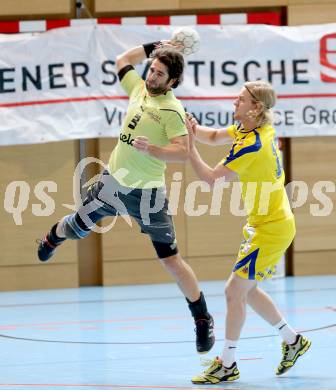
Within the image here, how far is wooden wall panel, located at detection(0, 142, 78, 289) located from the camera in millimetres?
9609

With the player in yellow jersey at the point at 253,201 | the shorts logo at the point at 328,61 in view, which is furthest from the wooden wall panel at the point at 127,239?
the player in yellow jersey at the point at 253,201

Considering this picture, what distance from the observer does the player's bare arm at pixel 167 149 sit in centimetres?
549

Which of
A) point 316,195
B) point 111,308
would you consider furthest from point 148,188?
point 316,195

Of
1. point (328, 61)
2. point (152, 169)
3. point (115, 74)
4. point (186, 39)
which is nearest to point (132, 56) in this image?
point (186, 39)

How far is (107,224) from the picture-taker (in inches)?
382

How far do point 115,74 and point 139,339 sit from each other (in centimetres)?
362

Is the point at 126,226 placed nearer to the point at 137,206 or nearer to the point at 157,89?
the point at 137,206

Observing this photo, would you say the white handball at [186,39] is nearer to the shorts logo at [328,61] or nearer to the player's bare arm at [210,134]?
the player's bare arm at [210,134]

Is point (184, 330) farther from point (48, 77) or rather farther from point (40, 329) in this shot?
point (48, 77)

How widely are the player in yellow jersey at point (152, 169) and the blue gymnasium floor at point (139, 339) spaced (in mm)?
548

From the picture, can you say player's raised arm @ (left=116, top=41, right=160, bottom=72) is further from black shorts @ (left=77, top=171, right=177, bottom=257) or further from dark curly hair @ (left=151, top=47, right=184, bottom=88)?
black shorts @ (left=77, top=171, right=177, bottom=257)

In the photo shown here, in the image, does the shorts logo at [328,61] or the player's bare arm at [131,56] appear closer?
the player's bare arm at [131,56]

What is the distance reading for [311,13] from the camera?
9984mm

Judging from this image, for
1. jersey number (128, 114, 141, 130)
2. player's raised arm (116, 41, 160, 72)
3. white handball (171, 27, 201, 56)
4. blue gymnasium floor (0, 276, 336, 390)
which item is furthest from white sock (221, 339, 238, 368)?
player's raised arm (116, 41, 160, 72)
